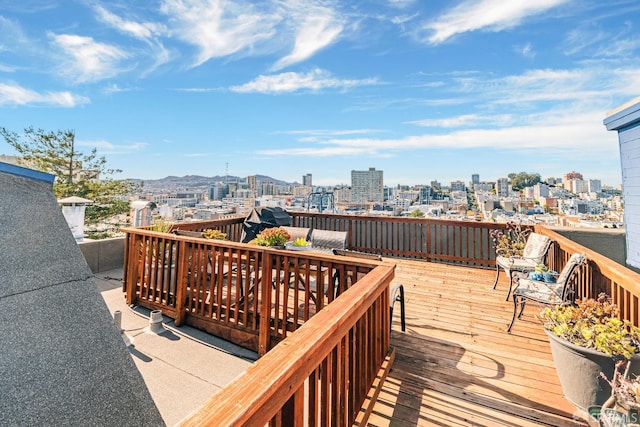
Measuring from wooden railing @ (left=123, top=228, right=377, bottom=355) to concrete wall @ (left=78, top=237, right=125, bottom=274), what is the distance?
185 cm

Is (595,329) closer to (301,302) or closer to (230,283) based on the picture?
(301,302)

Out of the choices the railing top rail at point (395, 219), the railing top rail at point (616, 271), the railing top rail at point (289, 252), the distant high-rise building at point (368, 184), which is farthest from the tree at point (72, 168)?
the railing top rail at point (616, 271)

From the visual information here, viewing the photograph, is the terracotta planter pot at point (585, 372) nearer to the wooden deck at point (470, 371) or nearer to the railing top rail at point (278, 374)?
the wooden deck at point (470, 371)

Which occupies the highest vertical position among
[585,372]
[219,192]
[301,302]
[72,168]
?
[219,192]

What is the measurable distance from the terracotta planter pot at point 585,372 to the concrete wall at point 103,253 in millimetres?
7036

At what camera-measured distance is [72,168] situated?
15.5m

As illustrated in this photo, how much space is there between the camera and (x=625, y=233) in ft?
15.9

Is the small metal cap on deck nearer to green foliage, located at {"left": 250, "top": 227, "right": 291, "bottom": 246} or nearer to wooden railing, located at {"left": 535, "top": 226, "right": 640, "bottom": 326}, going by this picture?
green foliage, located at {"left": 250, "top": 227, "right": 291, "bottom": 246}

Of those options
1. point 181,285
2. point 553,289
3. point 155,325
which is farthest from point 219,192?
point 553,289

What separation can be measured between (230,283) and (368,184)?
16.9m

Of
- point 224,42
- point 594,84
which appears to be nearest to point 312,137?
point 224,42

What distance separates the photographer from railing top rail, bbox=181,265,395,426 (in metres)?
0.73

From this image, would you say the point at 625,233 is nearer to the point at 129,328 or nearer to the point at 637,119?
the point at 637,119

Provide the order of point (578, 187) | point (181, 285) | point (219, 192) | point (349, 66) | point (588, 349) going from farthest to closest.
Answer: point (219, 192)
point (578, 187)
point (349, 66)
point (181, 285)
point (588, 349)
